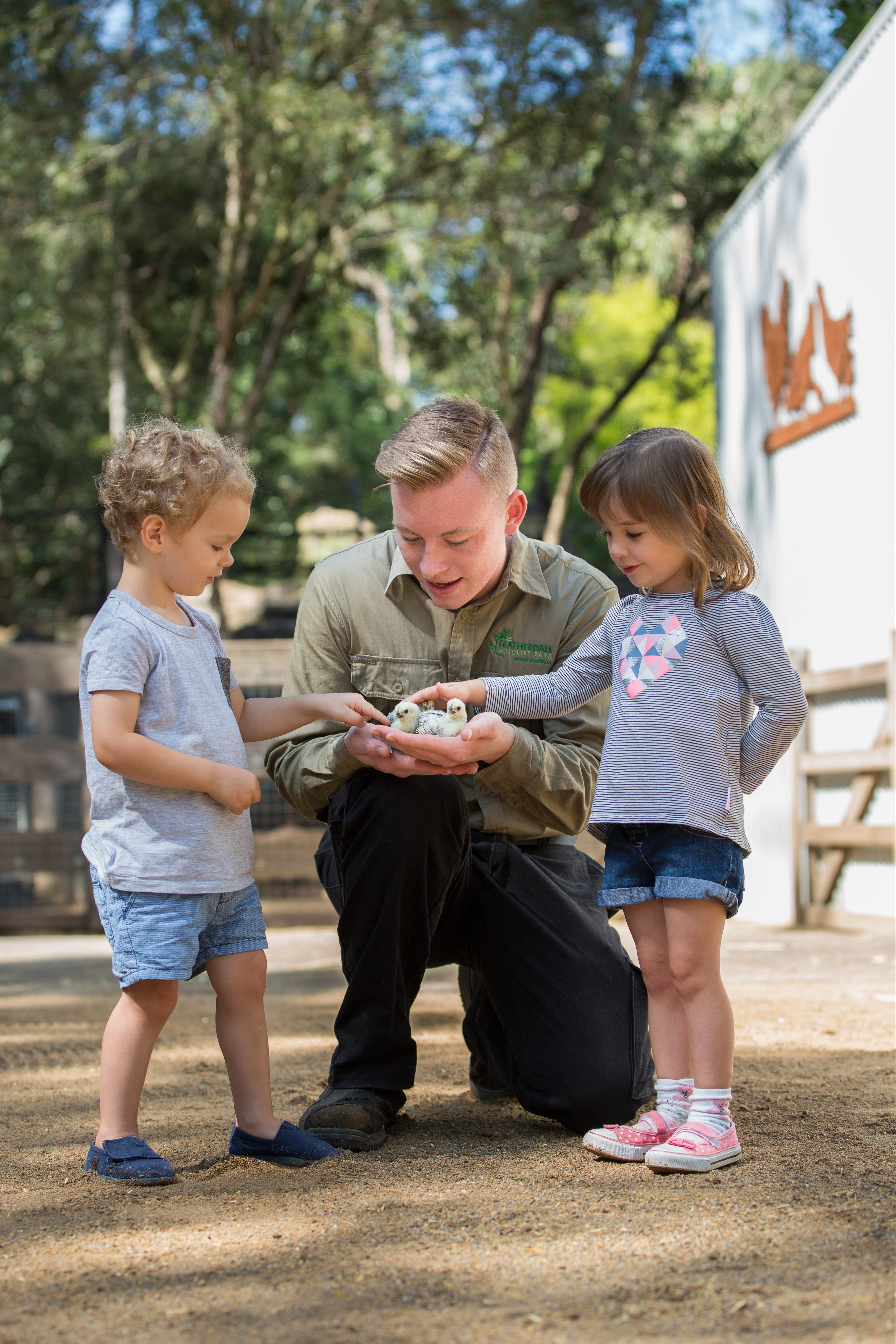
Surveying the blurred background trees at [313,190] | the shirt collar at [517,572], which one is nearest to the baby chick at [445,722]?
the shirt collar at [517,572]

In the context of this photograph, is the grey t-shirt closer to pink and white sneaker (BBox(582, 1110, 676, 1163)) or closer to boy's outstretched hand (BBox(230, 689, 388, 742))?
boy's outstretched hand (BBox(230, 689, 388, 742))

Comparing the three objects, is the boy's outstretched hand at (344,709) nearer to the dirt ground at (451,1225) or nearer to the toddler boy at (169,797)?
the toddler boy at (169,797)

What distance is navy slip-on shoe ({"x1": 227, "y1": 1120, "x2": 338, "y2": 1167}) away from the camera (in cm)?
240

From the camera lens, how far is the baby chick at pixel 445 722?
2.62 metres

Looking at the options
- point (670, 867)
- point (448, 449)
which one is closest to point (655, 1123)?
point (670, 867)

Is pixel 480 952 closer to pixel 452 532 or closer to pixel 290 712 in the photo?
pixel 290 712

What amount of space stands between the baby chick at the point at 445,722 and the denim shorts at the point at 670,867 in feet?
1.24

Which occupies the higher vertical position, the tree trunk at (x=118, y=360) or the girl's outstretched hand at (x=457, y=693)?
the tree trunk at (x=118, y=360)

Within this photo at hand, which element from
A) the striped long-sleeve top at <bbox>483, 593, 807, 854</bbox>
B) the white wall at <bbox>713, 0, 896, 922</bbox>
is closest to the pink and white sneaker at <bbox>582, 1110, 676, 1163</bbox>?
the striped long-sleeve top at <bbox>483, 593, 807, 854</bbox>

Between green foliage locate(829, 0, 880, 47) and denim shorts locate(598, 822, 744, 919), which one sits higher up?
green foliage locate(829, 0, 880, 47)

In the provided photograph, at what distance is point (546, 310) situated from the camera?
13953mm

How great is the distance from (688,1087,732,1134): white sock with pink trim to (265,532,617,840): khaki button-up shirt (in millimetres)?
725

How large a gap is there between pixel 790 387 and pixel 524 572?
5530mm

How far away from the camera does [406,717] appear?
2602mm
